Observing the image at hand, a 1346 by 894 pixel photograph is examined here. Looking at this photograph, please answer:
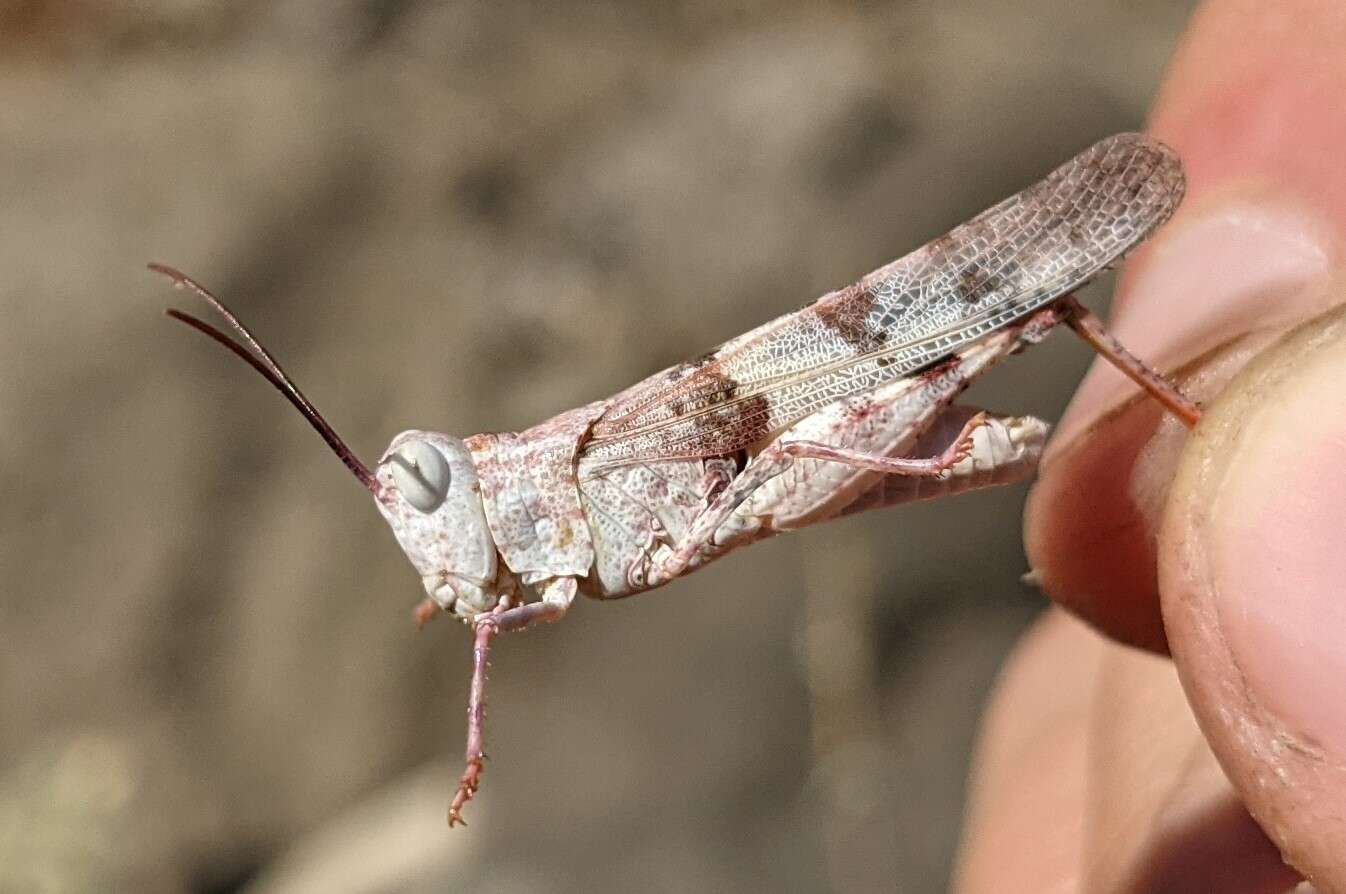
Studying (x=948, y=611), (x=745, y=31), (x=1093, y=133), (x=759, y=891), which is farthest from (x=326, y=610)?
(x=1093, y=133)

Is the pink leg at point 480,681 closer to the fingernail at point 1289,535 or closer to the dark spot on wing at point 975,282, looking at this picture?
the dark spot on wing at point 975,282

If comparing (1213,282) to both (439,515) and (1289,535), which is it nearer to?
(1289,535)

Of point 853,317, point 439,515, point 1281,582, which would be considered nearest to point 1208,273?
point 853,317

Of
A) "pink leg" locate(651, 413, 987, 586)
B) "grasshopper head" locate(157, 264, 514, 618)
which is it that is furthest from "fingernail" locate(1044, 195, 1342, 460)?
"grasshopper head" locate(157, 264, 514, 618)

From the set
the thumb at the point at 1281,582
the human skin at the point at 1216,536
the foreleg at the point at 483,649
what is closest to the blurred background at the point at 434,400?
the human skin at the point at 1216,536

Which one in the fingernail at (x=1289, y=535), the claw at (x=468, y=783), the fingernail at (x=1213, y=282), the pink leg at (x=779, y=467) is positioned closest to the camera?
the fingernail at (x=1289, y=535)

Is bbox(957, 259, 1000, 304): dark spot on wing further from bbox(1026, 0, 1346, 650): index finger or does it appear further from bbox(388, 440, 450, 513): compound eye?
bbox(388, 440, 450, 513): compound eye

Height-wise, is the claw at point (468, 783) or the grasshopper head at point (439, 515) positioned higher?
the grasshopper head at point (439, 515)
